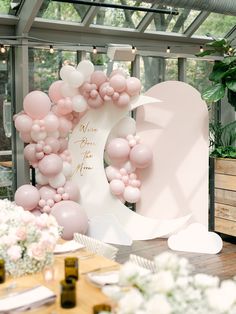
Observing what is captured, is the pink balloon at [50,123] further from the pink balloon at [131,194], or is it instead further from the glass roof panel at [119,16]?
the glass roof panel at [119,16]

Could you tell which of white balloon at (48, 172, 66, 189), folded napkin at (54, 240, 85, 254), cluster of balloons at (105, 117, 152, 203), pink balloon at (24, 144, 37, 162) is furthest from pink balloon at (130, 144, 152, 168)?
folded napkin at (54, 240, 85, 254)

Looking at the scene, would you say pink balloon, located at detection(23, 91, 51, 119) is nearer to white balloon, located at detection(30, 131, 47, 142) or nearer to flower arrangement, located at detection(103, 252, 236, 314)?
white balloon, located at detection(30, 131, 47, 142)

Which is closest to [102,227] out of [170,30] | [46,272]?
[46,272]

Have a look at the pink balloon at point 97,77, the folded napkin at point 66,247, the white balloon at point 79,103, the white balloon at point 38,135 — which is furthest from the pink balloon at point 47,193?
the folded napkin at point 66,247

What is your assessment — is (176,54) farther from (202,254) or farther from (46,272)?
(46,272)

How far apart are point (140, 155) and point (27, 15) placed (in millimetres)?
2631

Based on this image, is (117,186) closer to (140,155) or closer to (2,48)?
(140,155)

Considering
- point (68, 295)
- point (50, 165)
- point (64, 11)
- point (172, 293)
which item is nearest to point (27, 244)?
point (68, 295)

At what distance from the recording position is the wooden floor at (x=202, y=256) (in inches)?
208

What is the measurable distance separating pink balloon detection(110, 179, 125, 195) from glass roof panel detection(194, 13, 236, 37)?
401cm

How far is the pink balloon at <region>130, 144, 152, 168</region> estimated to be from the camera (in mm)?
6341

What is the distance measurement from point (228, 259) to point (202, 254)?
36 centimetres

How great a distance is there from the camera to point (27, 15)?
673 cm

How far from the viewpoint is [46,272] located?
9.18 ft
